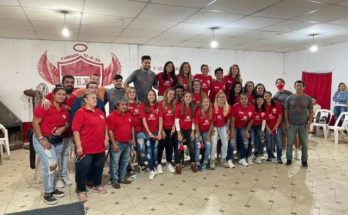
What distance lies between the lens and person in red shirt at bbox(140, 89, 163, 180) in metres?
4.23

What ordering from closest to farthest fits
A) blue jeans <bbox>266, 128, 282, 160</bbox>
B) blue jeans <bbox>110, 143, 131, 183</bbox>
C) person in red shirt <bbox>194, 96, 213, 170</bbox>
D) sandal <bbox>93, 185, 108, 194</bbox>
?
sandal <bbox>93, 185, 108, 194</bbox> → blue jeans <bbox>110, 143, 131, 183</bbox> → person in red shirt <bbox>194, 96, 213, 170</bbox> → blue jeans <bbox>266, 128, 282, 160</bbox>

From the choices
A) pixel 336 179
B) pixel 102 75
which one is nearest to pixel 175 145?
pixel 336 179

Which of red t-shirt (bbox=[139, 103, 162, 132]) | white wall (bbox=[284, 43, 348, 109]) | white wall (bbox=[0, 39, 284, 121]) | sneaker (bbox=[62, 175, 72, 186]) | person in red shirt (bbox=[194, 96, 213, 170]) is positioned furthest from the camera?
Answer: white wall (bbox=[284, 43, 348, 109])

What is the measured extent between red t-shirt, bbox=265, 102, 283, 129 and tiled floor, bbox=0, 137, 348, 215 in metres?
0.78

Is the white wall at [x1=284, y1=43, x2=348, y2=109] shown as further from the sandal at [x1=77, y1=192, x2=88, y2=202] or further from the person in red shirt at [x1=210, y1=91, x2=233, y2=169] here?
the sandal at [x1=77, y1=192, x2=88, y2=202]

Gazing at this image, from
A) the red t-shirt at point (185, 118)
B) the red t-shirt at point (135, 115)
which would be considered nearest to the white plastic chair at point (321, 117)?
the red t-shirt at point (185, 118)

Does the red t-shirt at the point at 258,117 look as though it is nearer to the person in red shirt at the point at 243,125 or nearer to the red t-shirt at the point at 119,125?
the person in red shirt at the point at 243,125

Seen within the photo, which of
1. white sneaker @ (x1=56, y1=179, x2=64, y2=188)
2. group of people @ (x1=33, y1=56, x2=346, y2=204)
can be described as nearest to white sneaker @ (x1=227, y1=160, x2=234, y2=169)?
group of people @ (x1=33, y1=56, x2=346, y2=204)

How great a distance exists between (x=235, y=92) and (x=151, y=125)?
178 centimetres

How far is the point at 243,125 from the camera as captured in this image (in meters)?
4.82

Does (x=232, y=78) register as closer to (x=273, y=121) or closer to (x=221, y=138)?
(x=273, y=121)

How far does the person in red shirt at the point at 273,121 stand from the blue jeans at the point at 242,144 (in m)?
0.43

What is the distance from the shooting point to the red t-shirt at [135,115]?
4.15 m

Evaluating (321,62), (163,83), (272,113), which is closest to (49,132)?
(163,83)
